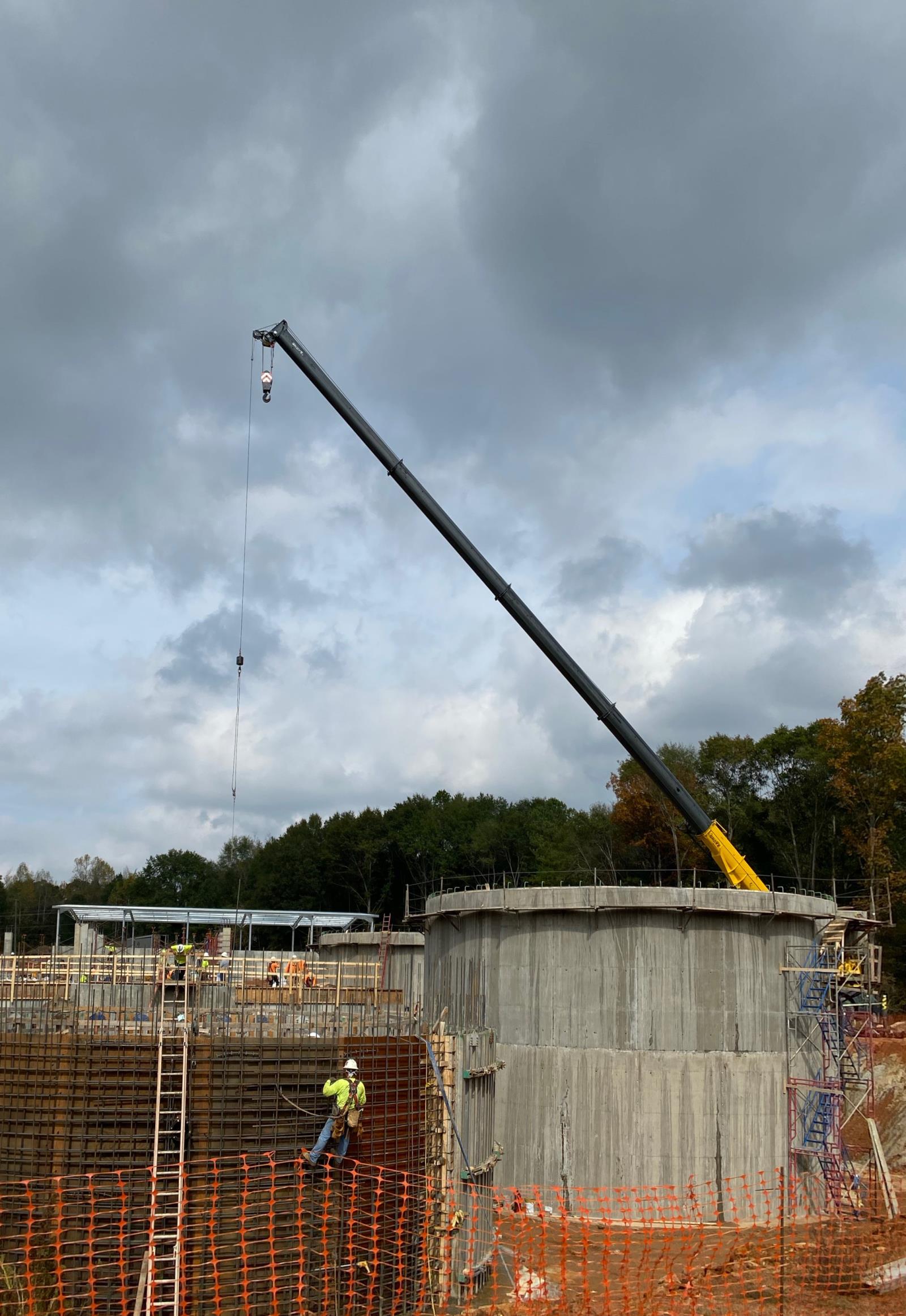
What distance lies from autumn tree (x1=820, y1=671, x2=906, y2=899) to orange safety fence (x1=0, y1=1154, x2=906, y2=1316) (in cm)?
3037

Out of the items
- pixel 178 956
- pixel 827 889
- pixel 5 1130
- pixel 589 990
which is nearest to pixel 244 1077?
pixel 178 956

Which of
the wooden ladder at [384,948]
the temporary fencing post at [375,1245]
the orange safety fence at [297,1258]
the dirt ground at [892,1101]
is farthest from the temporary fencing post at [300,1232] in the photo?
the wooden ladder at [384,948]

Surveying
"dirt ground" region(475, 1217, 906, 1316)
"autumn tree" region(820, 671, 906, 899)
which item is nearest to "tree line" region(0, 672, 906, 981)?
"autumn tree" region(820, 671, 906, 899)

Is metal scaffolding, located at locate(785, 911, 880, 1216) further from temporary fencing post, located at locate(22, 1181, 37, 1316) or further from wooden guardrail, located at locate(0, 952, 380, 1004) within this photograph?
temporary fencing post, located at locate(22, 1181, 37, 1316)

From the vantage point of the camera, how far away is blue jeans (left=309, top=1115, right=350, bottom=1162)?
16.0m

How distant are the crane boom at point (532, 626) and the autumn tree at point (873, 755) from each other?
19075mm

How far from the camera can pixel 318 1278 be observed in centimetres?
1570

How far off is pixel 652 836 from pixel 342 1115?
49.9 meters

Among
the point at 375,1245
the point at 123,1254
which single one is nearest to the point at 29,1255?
the point at 123,1254

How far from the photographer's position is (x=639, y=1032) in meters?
25.4

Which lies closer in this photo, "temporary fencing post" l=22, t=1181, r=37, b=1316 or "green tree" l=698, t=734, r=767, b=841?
"temporary fencing post" l=22, t=1181, r=37, b=1316

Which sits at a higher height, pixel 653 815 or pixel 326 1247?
pixel 653 815

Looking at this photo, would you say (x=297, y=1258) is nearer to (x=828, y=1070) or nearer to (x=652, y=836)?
(x=828, y=1070)

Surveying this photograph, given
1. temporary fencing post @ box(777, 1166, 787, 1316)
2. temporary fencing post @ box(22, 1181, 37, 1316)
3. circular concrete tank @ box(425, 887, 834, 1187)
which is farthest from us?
circular concrete tank @ box(425, 887, 834, 1187)
